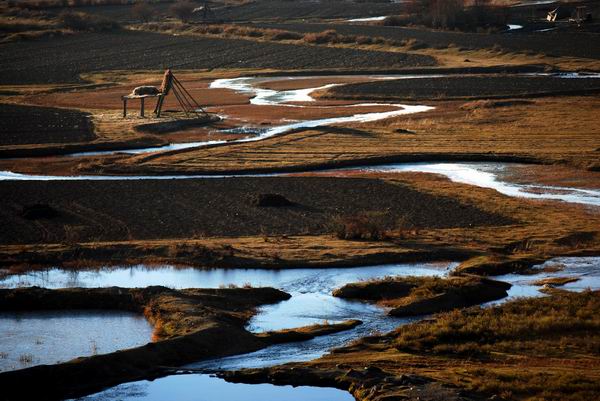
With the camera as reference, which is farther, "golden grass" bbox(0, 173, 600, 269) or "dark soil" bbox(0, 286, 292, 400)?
"golden grass" bbox(0, 173, 600, 269)

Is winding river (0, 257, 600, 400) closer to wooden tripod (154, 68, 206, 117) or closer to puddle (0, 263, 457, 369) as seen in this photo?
puddle (0, 263, 457, 369)

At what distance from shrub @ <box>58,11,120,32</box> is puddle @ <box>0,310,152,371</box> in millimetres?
98015

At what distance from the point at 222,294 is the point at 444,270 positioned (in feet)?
21.1

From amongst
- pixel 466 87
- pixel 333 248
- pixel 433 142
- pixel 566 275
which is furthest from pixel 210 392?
pixel 466 87

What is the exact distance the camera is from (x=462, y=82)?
246ft

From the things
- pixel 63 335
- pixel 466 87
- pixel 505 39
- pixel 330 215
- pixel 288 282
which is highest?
pixel 505 39

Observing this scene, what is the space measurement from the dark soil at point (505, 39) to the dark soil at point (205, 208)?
171ft

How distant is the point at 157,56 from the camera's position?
101 m

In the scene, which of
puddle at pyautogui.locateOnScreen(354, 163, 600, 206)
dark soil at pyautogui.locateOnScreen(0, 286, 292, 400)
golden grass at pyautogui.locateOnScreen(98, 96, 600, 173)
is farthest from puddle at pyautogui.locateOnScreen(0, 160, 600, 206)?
dark soil at pyautogui.locateOnScreen(0, 286, 292, 400)

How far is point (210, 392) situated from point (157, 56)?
82.5m

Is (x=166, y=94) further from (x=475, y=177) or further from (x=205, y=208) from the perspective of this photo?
(x=205, y=208)

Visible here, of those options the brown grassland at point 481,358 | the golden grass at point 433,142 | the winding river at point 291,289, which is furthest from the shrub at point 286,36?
the brown grassland at point 481,358

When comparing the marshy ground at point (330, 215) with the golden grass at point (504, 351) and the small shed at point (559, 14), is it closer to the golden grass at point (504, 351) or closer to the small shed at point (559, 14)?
the golden grass at point (504, 351)

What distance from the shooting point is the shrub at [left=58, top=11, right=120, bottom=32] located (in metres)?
122
